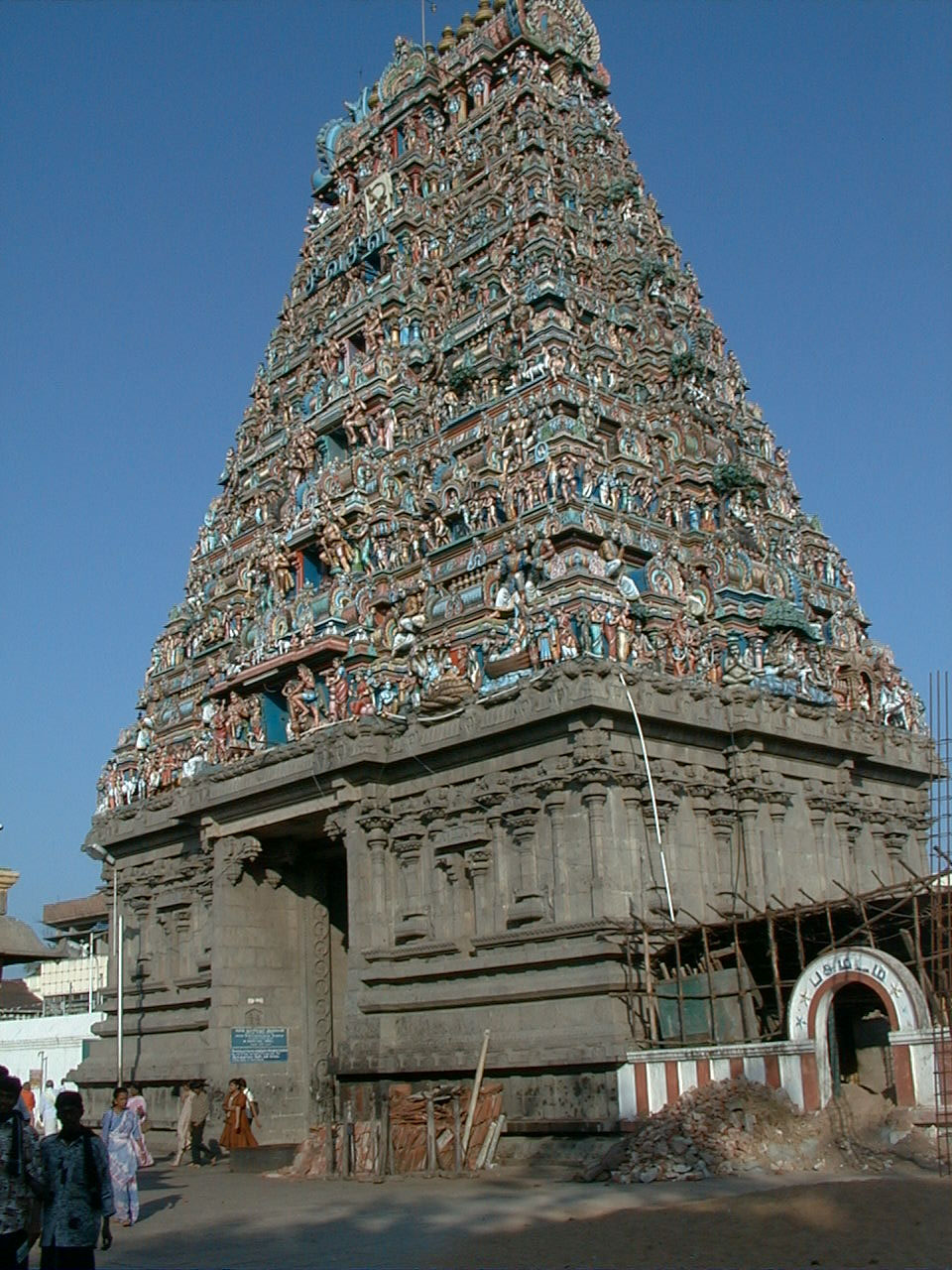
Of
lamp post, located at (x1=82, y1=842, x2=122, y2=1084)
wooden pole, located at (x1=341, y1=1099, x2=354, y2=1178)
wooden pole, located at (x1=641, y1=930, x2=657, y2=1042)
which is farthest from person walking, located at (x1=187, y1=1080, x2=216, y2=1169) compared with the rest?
wooden pole, located at (x1=641, y1=930, x2=657, y2=1042)

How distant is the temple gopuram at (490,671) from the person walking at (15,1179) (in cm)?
1600

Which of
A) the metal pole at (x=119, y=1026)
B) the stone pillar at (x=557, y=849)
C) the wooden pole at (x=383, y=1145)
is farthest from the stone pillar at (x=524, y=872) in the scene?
the metal pole at (x=119, y=1026)

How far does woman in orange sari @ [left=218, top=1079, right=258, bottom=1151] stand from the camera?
34562mm

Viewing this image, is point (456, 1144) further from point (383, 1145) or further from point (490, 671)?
point (490, 671)

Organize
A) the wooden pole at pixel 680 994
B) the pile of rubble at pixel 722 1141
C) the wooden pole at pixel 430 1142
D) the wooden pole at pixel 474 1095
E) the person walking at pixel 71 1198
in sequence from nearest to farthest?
the person walking at pixel 71 1198 → the pile of rubble at pixel 722 1141 → the wooden pole at pixel 430 1142 → the wooden pole at pixel 680 994 → the wooden pole at pixel 474 1095

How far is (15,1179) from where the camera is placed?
38.6 feet

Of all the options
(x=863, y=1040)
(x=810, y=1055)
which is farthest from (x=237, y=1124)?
(x=810, y=1055)

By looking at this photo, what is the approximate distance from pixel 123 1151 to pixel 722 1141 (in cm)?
973

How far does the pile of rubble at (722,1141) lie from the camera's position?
23766mm

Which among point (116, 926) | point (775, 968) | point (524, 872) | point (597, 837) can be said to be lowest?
point (775, 968)

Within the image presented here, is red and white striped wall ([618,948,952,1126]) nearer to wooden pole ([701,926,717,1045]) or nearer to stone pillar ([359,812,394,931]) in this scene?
wooden pole ([701,926,717,1045])

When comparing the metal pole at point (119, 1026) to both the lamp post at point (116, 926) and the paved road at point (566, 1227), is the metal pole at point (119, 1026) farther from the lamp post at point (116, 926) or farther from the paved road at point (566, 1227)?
the paved road at point (566, 1227)

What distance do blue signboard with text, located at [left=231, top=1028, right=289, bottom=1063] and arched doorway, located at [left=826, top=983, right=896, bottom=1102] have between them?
1583 centimetres

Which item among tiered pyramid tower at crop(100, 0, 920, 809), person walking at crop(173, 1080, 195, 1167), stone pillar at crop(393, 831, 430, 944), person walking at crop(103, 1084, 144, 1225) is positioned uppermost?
tiered pyramid tower at crop(100, 0, 920, 809)
